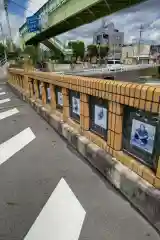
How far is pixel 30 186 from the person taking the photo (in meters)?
3.28

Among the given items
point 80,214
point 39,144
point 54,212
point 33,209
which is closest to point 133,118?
point 80,214

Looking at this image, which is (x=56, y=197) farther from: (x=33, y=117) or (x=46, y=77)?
(x=33, y=117)

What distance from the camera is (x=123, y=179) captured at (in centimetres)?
290

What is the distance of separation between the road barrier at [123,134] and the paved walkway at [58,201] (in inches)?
8.7

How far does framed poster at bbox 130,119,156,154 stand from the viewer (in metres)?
2.51

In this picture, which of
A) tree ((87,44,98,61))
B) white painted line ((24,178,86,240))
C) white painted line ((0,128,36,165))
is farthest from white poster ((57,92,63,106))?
tree ((87,44,98,61))

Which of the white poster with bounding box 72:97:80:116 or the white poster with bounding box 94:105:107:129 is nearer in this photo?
the white poster with bounding box 94:105:107:129

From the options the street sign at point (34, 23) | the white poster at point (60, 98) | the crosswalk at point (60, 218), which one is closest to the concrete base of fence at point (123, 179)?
the crosswalk at point (60, 218)

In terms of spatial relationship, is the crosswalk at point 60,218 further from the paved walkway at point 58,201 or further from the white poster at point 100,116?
the white poster at point 100,116

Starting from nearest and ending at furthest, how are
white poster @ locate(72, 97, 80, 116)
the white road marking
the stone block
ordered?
the stone block → white poster @ locate(72, 97, 80, 116) → the white road marking

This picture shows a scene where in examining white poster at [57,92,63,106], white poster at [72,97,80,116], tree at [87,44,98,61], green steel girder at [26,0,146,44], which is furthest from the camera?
tree at [87,44,98,61]

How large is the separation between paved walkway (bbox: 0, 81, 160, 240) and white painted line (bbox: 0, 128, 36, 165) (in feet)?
0.08

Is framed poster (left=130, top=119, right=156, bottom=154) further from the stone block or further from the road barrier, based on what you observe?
the stone block

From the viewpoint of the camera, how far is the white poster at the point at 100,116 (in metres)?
3.41
